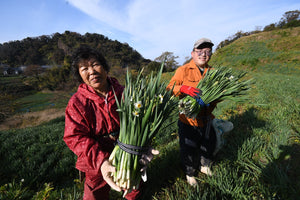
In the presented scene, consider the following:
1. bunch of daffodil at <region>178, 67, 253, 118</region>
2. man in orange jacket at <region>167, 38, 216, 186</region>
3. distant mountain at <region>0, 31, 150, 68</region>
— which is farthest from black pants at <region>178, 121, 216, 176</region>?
distant mountain at <region>0, 31, 150, 68</region>

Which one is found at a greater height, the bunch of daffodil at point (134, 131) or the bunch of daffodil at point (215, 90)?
the bunch of daffodil at point (215, 90)

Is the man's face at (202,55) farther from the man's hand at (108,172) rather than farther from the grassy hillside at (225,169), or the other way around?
the man's hand at (108,172)

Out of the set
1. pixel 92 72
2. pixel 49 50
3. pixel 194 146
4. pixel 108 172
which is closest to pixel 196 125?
pixel 194 146

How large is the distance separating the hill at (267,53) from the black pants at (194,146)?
50.0 feet

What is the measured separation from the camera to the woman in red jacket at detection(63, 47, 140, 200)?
112 centimetres

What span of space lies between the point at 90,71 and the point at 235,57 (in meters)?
25.3

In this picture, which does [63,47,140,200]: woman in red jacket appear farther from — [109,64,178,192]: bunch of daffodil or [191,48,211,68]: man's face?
[191,48,211,68]: man's face

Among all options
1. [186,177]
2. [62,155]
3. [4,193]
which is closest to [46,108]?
[62,155]

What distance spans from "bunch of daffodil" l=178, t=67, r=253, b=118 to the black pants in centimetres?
45

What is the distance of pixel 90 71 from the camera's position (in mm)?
1304

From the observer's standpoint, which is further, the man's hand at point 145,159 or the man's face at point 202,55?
the man's face at point 202,55

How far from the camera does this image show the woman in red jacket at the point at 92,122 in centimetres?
112

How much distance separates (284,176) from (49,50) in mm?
71244

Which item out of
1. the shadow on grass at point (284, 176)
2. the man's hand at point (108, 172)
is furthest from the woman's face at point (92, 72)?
the shadow on grass at point (284, 176)
